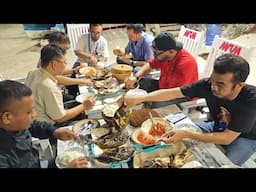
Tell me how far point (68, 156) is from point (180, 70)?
3.61 feet

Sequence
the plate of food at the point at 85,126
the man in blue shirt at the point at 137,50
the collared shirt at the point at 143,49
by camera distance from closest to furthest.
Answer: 1. the plate of food at the point at 85,126
2. the man in blue shirt at the point at 137,50
3. the collared shirt at the point at 143,49

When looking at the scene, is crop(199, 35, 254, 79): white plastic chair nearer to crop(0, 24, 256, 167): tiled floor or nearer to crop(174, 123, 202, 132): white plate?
crop(174, 123, 202, 132): white plate

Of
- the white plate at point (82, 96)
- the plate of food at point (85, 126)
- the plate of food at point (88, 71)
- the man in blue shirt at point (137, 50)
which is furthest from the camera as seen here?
the man in blue shirt at point (137, 50)

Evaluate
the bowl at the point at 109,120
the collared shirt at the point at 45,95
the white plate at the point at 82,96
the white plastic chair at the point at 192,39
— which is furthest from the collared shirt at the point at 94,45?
the bowl at the point at 109,120

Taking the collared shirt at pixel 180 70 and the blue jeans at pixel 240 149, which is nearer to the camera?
the blue jeans at pixel 240 149

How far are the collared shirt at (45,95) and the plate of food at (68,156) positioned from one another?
15.1 inches

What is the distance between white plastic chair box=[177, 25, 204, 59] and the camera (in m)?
2.67

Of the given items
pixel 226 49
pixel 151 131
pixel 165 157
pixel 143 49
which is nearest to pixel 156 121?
pixel 151 131

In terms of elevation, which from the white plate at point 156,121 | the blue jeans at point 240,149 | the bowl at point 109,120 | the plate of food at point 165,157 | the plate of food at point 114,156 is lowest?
the blue jeans at point 240,149

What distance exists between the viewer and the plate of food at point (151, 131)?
1.50 meters

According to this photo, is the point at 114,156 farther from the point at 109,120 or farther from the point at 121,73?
the point at 121,73

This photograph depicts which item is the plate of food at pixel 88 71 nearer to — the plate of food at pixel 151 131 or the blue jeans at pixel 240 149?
the plate of food at pixel 151 131
